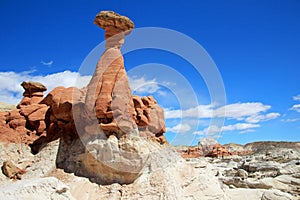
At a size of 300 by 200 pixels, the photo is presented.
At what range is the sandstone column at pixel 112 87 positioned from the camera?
12352 mm

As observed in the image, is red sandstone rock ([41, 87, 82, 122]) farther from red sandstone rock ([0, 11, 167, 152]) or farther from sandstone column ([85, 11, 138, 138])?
sandstone column ([85, 11, 138, 138])

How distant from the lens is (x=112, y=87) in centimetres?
1292

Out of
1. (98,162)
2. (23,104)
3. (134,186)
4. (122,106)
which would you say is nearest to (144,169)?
(134,186)

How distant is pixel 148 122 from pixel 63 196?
7.11 m

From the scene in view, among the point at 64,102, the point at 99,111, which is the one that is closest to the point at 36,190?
the point at 99,111

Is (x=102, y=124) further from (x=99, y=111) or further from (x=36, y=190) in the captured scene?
(x=36, y=190)

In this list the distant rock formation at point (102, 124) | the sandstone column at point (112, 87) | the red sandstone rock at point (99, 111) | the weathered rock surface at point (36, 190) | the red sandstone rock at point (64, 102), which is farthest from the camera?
the red sandstone rock at point (64, 102)

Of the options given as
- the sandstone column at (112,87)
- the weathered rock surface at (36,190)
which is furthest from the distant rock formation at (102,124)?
the weathered rock surface at (36,190)

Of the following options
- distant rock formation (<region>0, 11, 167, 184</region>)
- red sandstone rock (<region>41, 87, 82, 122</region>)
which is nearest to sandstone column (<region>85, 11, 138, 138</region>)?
distant rock formation (<region>0, 11, 167, 184</region>)

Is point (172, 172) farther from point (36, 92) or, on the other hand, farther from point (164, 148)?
point (36, 92)

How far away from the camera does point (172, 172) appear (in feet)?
41.9

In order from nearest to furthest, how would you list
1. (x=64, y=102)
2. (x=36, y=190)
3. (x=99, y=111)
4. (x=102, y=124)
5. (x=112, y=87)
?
(x=36, y=190), (x=102, y=124), (x=99, y=111), (x=112, y=87), (x=64, y=102)

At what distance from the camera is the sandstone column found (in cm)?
1235

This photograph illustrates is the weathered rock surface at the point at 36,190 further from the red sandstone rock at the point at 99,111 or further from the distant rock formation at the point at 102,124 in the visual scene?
the red sandstone rock at the point at 99,111
